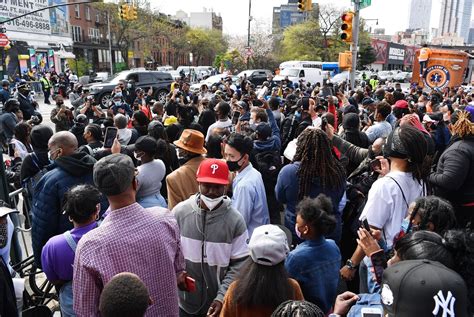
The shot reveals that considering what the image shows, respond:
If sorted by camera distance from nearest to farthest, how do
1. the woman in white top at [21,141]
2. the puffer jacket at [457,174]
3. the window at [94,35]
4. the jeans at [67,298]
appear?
the jeans at [67,298]
the puffer jacket at [457,174]
the woman in white top at [21,141]
the window at [94,35]

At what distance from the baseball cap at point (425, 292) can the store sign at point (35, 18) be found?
37444mm

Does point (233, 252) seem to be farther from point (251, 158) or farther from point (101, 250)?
point (251, 158)

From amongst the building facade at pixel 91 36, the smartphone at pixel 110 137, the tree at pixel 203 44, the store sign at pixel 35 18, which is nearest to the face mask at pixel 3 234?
the smartphone at pixel 110 137

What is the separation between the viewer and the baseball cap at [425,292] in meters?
1.57

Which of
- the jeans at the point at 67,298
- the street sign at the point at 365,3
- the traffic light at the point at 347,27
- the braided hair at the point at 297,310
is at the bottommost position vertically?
the jeans at the point at 67,298

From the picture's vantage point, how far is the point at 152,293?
248 centimetres

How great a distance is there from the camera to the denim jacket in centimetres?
267

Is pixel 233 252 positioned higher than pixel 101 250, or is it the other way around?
pixel 101 250

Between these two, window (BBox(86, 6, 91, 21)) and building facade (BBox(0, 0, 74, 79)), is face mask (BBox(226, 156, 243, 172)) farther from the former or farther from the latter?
window (BBox(86, 6, 91, 21))

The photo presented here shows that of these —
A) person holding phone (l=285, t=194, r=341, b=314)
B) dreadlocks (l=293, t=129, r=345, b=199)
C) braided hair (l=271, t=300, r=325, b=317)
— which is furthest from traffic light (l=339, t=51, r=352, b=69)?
braided hair (l=271, t=300, r=325, b=317)

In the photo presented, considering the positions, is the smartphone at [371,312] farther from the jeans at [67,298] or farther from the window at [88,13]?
the window at [88,13]

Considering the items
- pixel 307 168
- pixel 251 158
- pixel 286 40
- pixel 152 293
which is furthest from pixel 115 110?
pixel 286 40

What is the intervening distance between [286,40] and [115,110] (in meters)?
53.7

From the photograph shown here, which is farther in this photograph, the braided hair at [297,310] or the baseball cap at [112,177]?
the baseball cap at [112,177]
